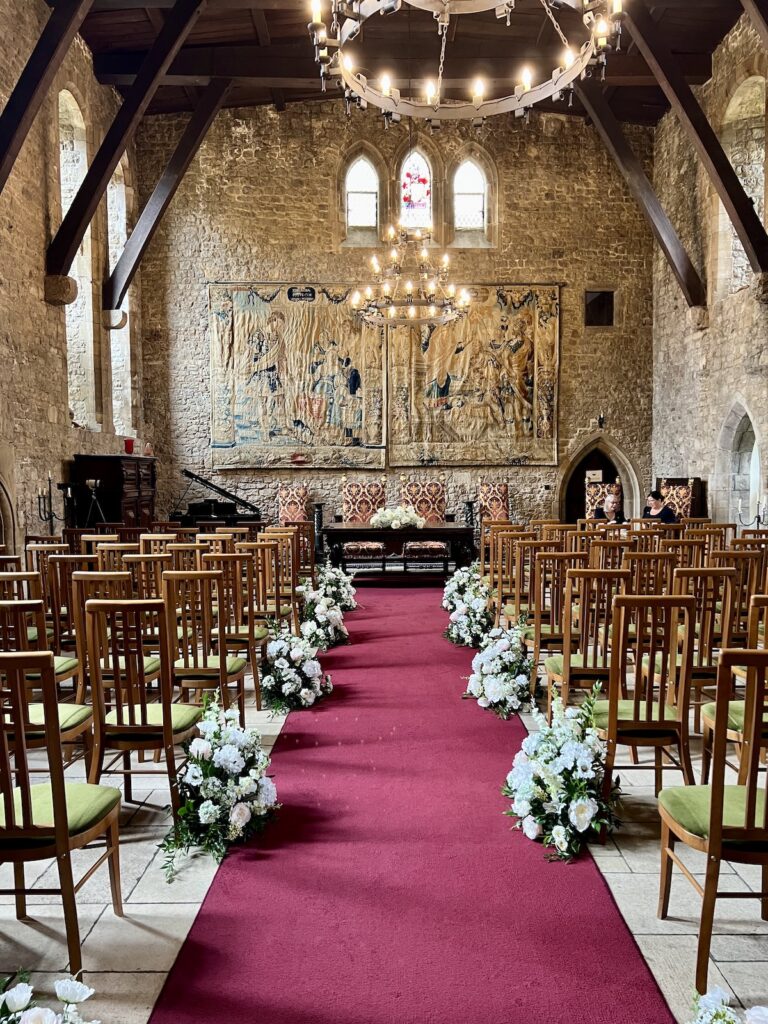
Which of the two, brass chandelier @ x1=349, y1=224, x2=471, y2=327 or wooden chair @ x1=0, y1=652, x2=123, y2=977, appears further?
brass chandelier @ x1=349, y1=224, x2=471, y2=327

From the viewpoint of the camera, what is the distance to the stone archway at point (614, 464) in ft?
42.1

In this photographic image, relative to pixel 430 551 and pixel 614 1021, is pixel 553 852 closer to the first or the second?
pixel 614 1021

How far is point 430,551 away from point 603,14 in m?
6.41

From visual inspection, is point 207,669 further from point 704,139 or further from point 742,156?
point 742,156

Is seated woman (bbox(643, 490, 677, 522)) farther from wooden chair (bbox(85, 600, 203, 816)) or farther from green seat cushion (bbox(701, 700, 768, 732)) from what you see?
wooden chair (bbox(85, 600, 203, 816))

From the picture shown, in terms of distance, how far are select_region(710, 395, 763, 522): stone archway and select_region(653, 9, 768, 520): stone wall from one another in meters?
0.02

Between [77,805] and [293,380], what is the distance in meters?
10.8

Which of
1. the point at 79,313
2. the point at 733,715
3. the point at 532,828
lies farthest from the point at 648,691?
the point at 79,313

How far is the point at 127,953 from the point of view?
7.19 feet

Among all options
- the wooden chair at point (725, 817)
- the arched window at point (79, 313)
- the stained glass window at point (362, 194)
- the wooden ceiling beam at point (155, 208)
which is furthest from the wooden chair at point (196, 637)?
the stained glass window at point (362, 194)

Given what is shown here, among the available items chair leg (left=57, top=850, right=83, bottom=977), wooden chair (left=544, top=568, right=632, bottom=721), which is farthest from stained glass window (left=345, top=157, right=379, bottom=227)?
chair leg (left=57, top=850, right=83, bottom=977)

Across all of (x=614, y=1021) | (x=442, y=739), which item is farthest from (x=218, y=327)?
(x=614, y=1021)

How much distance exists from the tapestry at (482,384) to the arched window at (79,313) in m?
4.65

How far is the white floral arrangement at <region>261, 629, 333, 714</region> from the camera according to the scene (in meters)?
4.57
